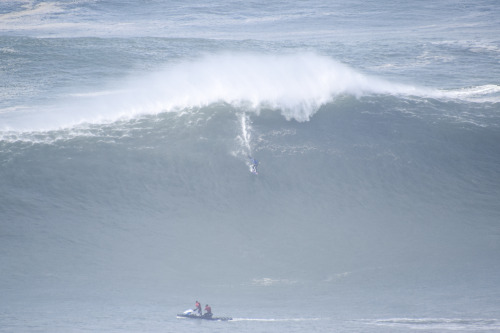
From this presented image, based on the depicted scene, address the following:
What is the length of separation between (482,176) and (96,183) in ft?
44.6

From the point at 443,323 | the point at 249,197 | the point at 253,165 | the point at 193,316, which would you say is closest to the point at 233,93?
the point at 253,165

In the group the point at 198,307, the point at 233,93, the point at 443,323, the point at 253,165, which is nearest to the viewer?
the point at 443,323

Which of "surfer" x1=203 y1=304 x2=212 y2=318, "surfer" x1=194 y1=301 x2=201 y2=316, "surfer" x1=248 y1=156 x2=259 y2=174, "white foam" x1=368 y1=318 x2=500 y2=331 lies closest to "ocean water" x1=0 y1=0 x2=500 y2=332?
"white foam" x1=368 y1=318 x2=500 y2=331

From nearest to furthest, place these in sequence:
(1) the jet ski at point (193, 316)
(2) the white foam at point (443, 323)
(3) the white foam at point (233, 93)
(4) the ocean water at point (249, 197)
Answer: (2) the white foam at point (443, 323) < (1) the jet ski at point (193, 316) < (4) the ocean water at point (249, 197) < (3) the white foam at point (233, 93)

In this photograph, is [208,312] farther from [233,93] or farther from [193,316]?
[233,93]

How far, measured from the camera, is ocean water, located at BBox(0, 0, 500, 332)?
43.5ft

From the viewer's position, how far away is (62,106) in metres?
24.2

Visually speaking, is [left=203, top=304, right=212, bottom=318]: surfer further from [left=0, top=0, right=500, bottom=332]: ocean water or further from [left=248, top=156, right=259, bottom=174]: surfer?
[left=248, top=156, right=259, bottom=174]: surfer

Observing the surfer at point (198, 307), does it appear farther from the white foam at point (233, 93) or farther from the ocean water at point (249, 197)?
the white foam at point (233, 93)

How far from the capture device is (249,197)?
58.6ft

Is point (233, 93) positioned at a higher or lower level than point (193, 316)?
higher

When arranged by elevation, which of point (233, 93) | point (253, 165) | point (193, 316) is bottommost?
point (193, 316)

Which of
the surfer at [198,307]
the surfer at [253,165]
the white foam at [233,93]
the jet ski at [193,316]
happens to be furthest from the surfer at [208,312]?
the white foam at [233,93]

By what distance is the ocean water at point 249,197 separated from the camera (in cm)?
1327
